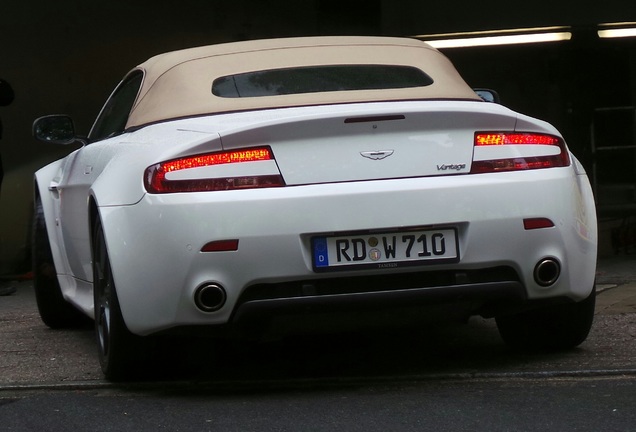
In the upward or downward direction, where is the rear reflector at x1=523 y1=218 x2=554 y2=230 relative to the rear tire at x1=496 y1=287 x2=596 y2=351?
upward

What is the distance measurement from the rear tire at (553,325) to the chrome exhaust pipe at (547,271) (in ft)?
1.35

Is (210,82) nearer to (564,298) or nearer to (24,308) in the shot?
(564,298)

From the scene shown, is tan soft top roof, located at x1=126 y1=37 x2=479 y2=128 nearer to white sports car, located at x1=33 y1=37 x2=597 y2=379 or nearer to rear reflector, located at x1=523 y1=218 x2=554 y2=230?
white sports car, located at x1=33 y1=37 x2=597 y2=379

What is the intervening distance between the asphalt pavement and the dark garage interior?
156 inches

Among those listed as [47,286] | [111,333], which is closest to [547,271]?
[111,333]

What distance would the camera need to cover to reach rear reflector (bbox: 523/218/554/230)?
501 centimetres

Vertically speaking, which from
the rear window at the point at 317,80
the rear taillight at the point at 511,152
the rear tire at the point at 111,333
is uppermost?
the rear window at the point at 317,80

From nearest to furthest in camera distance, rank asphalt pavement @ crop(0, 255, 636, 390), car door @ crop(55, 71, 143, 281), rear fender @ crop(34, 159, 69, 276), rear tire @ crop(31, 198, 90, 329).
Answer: asphalt pavement @ crop(0, 255, 636, 390)
car door @ crop(55, 71, 143, 281)
rear fender @ crop(34, 159, 69, 276)
rear tire @ crop(31, 198, 90, 329)

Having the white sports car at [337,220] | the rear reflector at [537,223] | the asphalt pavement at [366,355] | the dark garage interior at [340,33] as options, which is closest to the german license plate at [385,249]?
the white sports car at [337,220]

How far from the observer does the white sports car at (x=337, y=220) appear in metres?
4.85

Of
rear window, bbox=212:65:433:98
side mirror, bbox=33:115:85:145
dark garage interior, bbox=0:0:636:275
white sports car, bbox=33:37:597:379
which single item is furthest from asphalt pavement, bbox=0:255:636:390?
dark garage interior, bbox=0:0:636:275

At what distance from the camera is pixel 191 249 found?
15.9 feet

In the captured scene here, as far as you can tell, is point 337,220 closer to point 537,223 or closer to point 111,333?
point 537,223

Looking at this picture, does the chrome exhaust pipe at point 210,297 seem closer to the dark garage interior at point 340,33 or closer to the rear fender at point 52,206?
the rear fender at point 52,206
